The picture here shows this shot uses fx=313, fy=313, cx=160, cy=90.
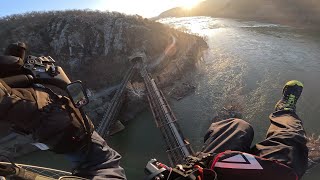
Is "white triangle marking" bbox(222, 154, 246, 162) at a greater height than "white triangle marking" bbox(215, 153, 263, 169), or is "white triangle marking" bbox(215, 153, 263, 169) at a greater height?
"white triangle marking" bbox(222, 154, 246, 162)

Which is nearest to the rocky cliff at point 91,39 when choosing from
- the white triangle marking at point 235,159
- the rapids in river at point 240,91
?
the rapids in river at point 240,91

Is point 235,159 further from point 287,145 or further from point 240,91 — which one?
point 240,91

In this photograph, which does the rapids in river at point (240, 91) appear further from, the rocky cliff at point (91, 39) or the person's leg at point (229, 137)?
the person's leg at point (229, 137)

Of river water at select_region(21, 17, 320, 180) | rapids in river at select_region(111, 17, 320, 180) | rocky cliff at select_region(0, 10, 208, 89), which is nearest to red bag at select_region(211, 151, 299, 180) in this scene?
rapids in river at select_region(111, 17, 320, 180)

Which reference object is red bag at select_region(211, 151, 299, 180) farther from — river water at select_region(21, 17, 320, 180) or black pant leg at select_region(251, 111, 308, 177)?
river water at select_region(21, 17, 320, 180)

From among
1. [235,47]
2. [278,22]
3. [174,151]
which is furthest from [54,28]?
[278,22]

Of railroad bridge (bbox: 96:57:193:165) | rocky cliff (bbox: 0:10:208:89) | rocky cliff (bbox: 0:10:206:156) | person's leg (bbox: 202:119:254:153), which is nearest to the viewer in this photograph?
person's leg (bbox: 202:119:254:153)
